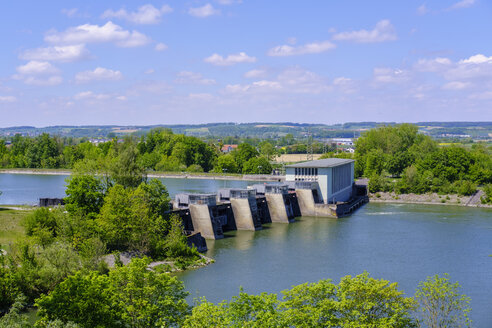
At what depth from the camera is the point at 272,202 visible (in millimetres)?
57062

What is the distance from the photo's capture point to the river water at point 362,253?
32.9 metres

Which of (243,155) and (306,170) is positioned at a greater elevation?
(306,170)

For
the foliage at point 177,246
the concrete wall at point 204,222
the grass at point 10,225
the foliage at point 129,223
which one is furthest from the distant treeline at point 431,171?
the grass at point 10,225

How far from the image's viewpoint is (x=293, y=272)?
3584 cm

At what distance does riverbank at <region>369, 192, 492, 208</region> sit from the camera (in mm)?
70562

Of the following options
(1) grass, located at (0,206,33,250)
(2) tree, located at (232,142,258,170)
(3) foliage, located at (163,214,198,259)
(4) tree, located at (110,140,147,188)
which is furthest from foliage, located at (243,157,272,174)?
(3) foliage, located at (163,214,198,259)

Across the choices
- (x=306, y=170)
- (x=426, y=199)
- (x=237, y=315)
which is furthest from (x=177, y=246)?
(x=426, y=199)

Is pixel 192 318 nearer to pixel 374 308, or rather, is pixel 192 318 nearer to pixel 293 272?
pixel 374 308

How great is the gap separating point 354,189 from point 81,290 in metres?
61.0

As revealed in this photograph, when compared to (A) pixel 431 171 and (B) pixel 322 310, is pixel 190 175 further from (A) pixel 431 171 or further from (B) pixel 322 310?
(B) pixel 322 310

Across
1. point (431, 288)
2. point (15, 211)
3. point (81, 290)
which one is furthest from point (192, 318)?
point (15, 211)

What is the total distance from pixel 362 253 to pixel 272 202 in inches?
664

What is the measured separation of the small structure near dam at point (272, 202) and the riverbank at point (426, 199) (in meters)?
3.65

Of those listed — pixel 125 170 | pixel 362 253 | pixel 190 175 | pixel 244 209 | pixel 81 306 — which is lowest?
pixel 362 253
